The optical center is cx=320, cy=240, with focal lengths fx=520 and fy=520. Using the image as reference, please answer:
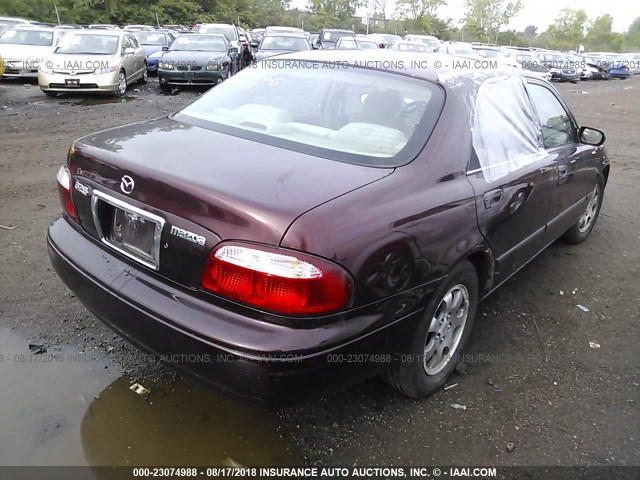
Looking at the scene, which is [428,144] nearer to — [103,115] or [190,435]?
[190,435]

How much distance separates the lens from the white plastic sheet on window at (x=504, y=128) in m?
2.76

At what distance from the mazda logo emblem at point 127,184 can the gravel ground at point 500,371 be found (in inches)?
42.5

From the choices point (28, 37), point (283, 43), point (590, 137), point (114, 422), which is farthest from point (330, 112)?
point (28, 37)

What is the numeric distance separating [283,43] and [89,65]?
20.1ft

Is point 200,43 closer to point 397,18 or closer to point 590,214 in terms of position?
point 590,214

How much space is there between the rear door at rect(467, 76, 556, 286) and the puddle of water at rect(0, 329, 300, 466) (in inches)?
60.8

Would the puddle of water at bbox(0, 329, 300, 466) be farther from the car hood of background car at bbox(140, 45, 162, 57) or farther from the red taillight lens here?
Answer: the car hood of background car at bbox(140, 45, 162, 57)

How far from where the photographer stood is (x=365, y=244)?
196cm

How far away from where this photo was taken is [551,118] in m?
3.77

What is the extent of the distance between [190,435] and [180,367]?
0.48 metres

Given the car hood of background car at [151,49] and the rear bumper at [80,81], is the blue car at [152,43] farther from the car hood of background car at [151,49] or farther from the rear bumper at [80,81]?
the rear bumper at [80,81]

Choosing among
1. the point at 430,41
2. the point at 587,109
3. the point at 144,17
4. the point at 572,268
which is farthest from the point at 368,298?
the point at 144,17

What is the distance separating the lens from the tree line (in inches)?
1780

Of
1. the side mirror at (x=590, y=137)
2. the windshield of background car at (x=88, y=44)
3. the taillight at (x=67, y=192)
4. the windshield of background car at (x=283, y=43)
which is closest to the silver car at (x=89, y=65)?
the windshield of background car at (x=88, y=44)
